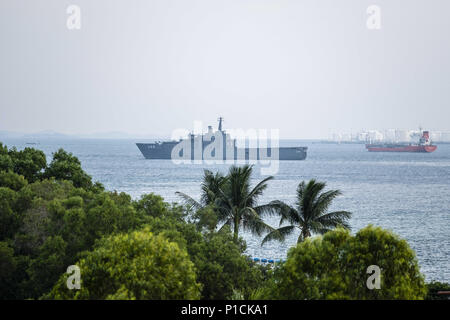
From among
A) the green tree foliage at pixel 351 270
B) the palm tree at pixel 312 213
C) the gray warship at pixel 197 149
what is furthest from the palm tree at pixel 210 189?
the gray warship at pixel 197 149

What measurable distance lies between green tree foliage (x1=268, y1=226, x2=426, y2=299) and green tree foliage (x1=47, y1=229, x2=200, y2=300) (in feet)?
7.33

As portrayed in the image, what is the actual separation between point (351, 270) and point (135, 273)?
4.62 m

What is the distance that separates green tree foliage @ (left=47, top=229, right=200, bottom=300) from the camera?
1067 cm

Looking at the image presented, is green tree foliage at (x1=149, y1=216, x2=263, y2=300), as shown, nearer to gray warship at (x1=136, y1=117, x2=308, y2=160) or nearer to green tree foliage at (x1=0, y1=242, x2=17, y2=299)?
green tree foliage at (x1=0, y1=242, x2=17, y2=299)

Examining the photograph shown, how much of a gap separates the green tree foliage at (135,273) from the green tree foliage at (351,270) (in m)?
2.23

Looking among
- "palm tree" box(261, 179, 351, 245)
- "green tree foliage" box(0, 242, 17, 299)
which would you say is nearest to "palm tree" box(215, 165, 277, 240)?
"palm tree" box(261, 179, 351, 245)

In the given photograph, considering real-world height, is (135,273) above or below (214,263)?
above

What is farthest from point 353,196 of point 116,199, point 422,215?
point 116,199

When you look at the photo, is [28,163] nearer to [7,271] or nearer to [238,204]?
[7,271]

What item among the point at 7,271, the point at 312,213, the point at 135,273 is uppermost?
the point at 135,273

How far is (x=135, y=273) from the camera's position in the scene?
1061 centimetres

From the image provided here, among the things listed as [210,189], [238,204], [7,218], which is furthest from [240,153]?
[7,218]

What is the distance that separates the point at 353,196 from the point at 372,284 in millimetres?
62635
